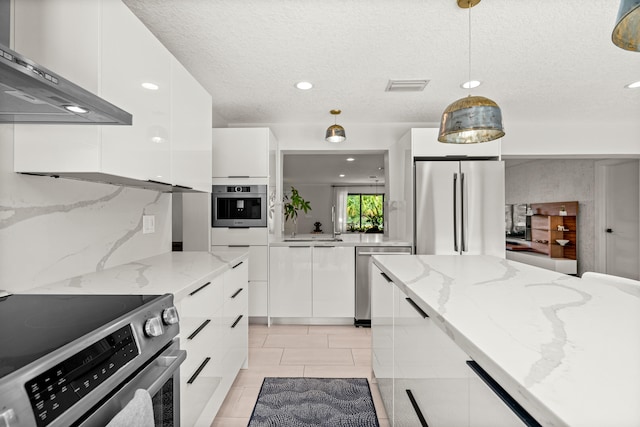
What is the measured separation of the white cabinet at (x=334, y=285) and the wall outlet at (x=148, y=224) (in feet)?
5.69

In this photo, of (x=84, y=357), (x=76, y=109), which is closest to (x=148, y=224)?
(x=76, y=109)

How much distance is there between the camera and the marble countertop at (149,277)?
136cm

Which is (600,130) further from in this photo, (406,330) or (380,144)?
(406,330)

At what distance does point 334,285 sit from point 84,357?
119 inches

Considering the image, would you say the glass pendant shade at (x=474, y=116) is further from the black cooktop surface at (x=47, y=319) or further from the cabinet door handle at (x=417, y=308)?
the black cooktop surface at (x=47, y=319)

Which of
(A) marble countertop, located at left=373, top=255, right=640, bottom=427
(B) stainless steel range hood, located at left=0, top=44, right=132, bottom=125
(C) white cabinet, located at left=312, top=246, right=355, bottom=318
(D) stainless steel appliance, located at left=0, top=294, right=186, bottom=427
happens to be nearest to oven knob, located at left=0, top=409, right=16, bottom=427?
(D) stainless steel appliance, located at left=0, top=294, right=186, bottom=427

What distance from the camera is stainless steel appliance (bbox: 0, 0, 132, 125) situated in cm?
85

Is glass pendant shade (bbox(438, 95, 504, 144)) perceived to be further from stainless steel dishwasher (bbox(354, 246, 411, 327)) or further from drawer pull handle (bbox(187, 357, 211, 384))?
stainless steel dishwasher (bbox(354, 246, 411, 327))

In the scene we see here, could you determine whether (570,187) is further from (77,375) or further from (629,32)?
(77,375)

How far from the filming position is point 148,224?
2.31m

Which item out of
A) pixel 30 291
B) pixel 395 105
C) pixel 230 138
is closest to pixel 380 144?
pixel 395 105

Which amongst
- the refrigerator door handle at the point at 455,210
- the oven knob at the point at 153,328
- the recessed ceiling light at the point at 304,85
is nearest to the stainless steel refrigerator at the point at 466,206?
the refrigerator door handle at the point at 455,210

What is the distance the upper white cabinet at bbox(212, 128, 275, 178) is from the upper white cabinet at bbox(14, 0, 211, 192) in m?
1.79

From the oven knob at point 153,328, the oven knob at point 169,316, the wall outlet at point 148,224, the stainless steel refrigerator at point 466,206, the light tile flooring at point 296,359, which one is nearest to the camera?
the oven knob at point 153,328
